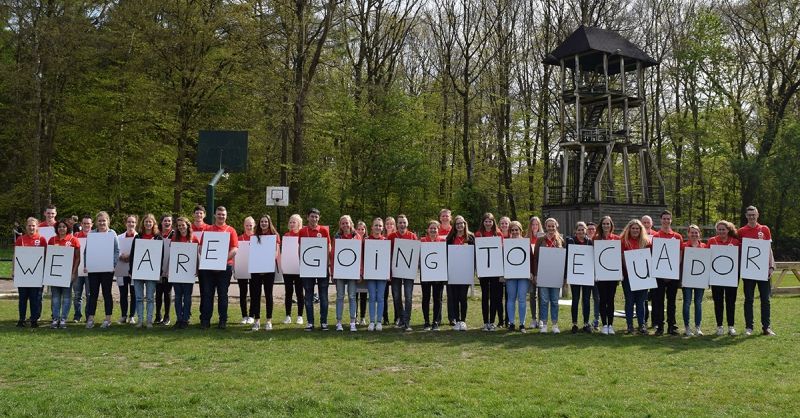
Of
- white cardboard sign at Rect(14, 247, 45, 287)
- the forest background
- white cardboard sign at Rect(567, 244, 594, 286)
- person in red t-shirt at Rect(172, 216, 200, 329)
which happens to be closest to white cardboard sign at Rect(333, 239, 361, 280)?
person in red t-shirt at Rect(172, 216, 200, 329)

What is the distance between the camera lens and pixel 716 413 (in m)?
6.34

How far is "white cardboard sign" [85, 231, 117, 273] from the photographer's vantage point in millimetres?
11516

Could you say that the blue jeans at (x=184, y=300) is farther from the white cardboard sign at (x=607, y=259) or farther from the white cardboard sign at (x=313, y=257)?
the white cardboard sign at (x=607, y=259)

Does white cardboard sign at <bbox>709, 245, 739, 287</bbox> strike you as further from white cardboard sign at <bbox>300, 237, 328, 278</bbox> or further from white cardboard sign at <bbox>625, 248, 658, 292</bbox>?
white cardboard sign at <bbox>300, 237, 328, 278</bbox>

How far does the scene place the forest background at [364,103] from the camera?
2978cm

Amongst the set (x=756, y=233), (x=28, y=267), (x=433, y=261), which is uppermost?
(x=756, y=233)

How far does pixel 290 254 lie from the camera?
11758 mm

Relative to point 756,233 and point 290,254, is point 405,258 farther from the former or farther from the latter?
point 756,233

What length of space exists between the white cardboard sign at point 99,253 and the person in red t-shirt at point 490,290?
19.6 feet

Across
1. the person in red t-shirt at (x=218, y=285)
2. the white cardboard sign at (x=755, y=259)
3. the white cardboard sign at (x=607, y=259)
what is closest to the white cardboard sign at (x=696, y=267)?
the white cardboard sign at (x=755, y=259)

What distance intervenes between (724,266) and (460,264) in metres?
4.20

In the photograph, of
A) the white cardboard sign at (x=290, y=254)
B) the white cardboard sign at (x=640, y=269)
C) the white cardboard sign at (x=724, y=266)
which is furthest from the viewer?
the white cardboard sign at (x=290, y=254)

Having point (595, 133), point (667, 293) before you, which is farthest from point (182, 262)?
point (595, 133)

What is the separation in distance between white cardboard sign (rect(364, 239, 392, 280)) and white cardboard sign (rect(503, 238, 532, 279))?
1.89 meters
